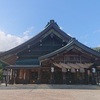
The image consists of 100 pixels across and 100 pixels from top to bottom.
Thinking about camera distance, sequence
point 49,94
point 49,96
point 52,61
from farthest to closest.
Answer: point 52,61
point 49,94
point 49,96

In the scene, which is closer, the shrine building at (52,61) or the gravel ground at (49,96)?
the gravel ground at (49,96)

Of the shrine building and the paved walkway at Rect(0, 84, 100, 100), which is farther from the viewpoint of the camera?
the shrine building

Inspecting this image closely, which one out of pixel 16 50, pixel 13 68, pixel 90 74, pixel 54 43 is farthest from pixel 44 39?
pixel 90 74

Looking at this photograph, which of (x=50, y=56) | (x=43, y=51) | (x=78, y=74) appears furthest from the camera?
(x=43, y=51)

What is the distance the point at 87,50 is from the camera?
1933cm

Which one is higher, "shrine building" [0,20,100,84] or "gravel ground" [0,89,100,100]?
"shrine building" [0,20,100,84]

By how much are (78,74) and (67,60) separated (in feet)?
6.80

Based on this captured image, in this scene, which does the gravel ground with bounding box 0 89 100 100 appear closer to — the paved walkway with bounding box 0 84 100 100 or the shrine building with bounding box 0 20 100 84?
the paved walkway with bounding box 0 84 100 100

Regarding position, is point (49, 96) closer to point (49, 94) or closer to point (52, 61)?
point (49, 94)

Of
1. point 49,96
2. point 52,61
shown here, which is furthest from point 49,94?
point 52,61

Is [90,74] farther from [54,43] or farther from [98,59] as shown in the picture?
[54,43]

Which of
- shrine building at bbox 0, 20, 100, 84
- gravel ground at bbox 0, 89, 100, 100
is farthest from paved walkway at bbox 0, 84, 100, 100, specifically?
shrine building at bbox 0, 20, 100, 84

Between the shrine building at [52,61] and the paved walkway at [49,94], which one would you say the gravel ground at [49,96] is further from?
the shrine building at [52,61]

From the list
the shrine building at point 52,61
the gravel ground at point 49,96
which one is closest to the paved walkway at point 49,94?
the gravel ground at point 49,96
